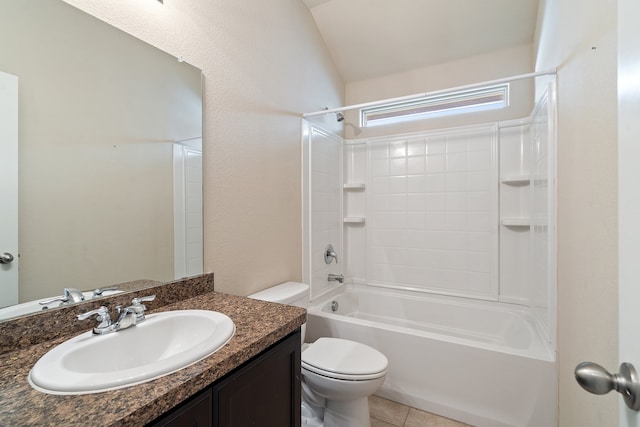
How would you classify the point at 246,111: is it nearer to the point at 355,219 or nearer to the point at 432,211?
the point at 355,219

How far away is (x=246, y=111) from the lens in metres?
1.74

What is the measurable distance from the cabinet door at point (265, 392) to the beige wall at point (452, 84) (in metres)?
2.31

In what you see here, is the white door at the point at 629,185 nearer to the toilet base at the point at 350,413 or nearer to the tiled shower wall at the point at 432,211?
the toilet base at the point at 350,413

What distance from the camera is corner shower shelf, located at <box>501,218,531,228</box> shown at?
2240 mm

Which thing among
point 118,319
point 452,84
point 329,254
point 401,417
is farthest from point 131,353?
point 452,84

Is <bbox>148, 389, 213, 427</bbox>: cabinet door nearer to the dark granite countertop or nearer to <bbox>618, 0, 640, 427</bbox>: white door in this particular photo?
the dark granite countertop

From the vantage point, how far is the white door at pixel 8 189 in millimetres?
842

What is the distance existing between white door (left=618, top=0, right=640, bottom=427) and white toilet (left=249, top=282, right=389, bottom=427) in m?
1.11

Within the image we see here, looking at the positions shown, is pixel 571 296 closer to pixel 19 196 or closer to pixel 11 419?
pixel 11 419

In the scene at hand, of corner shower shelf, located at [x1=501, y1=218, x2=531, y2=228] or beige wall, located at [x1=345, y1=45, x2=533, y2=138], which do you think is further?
beige wall, located at [x1=345, y1=45, x2=533, y2=138]

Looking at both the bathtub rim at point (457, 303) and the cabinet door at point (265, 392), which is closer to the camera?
the cabinet door at point (265, 392)

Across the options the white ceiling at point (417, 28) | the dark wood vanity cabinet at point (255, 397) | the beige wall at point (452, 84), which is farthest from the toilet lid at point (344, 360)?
the white ceiling at point (417, 28)

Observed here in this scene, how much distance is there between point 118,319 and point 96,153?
0.59 meters

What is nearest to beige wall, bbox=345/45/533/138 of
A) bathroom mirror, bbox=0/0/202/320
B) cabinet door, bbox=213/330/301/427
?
bathroom mirror, bbox=0/0/202/320
